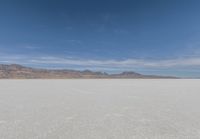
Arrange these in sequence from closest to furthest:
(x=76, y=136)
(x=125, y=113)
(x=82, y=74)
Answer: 1. (x=76, y=136)
2. (x=125, y=113)
3. (x=82, y=74)

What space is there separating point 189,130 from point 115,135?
1411 mm

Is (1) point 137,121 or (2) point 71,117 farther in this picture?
(2) point 71,117

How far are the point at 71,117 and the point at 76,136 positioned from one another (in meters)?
1.32

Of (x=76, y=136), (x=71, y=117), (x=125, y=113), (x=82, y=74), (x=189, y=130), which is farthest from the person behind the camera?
(x=82, y=74)

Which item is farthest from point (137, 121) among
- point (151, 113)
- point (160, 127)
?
point (151, 113)

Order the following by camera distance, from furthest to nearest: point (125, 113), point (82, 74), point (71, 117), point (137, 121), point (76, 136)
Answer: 1. point (82, 74)
2. point (125, 113)
3. point (71, 117)
4. point (137, 121)
5. point (76, 136)

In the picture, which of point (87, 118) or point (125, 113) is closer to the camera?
point (87, 118)

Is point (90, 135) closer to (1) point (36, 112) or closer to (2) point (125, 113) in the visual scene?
(2) point (125, 113)

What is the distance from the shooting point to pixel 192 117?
4559mm

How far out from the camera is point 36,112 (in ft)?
16.7

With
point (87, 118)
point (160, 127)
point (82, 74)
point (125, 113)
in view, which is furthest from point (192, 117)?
point (82, 74)

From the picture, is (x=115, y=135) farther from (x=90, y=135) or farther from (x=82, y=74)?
(x=82, y=74)

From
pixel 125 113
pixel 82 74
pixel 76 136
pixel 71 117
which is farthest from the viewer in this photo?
pixel 82 74

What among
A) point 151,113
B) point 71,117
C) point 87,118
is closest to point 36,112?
point 71,117
